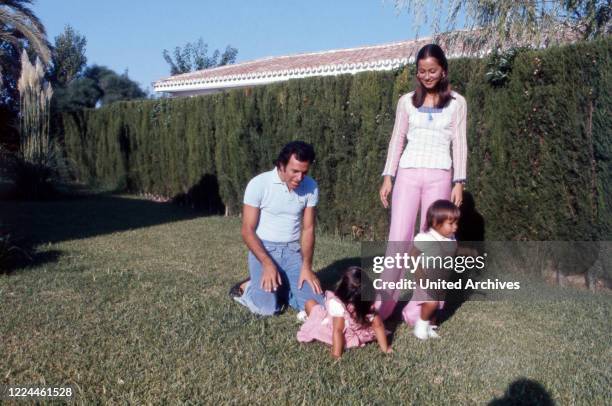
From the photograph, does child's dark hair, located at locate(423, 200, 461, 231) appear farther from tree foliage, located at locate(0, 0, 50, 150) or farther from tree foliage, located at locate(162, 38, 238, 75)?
tree foliage, located at locate(162, 38, 238, 75)

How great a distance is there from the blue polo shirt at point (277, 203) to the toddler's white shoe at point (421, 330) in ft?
4.11

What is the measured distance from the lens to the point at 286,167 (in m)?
4.68

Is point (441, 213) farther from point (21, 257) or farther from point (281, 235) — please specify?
point (21, 257)

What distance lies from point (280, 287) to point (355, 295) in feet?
3.44

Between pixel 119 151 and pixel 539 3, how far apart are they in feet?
35.4

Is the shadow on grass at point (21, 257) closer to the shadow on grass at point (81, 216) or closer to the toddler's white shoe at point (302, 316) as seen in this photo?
the shadow on grass at point (81, 216)

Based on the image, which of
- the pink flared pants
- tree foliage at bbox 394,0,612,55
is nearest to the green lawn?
the pink flared pants

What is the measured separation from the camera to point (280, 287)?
4965 mm

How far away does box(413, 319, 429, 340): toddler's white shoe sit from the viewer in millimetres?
4376

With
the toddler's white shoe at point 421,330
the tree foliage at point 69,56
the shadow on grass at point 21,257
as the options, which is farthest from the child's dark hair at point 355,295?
the tree foliage at point 69,56

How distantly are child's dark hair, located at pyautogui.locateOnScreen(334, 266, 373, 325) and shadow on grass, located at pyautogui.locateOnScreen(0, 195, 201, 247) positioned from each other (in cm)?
479

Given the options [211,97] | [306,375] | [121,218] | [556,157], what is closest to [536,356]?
[306,375]

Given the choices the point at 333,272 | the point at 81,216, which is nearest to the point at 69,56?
the point at 81,216

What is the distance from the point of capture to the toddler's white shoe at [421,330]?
4.38m
